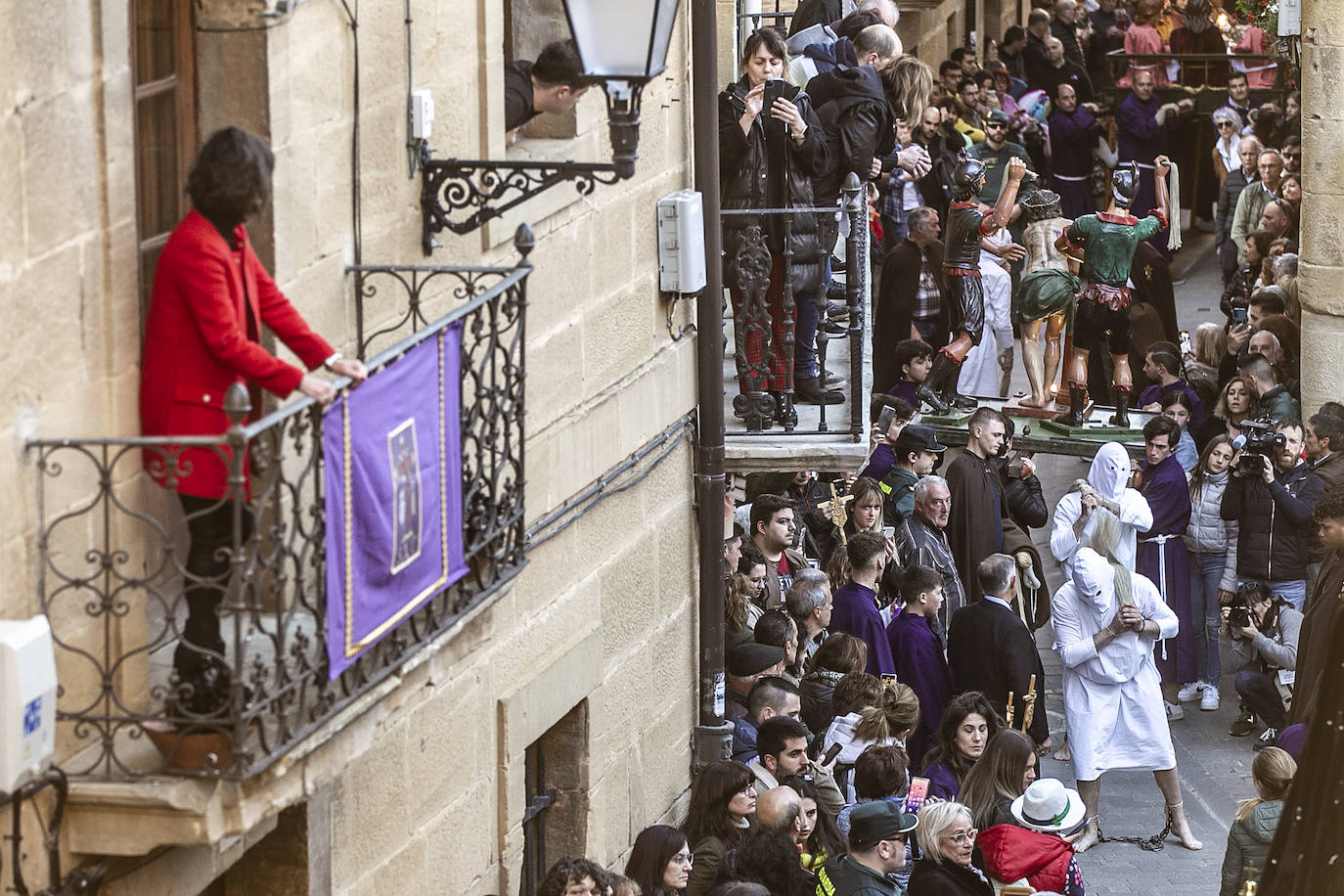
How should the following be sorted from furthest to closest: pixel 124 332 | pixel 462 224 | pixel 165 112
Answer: pixel 462 224, pixel 165 112, pixel 124 332

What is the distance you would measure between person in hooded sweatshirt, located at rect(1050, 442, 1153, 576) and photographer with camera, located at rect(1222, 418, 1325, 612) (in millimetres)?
828

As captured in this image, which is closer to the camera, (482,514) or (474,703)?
(482,514)

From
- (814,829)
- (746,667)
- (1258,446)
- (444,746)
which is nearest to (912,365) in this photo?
(1258,446)

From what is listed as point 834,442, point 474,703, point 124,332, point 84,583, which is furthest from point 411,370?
point 834,442

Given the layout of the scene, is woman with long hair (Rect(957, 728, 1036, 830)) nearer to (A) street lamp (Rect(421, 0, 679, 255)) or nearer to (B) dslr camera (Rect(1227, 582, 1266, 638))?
(B) dslr camera (Rect(1227, 582, 1266, 638))

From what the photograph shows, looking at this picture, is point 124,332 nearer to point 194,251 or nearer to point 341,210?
point 194,251

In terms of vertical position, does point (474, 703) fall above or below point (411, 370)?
below

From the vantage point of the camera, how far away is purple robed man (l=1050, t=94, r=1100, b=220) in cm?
2464

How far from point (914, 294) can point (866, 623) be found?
17.3 feet

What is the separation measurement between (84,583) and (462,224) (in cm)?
242

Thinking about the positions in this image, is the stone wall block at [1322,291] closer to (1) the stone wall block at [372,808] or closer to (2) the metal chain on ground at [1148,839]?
(2) the metal chain on ground at [1148,839]

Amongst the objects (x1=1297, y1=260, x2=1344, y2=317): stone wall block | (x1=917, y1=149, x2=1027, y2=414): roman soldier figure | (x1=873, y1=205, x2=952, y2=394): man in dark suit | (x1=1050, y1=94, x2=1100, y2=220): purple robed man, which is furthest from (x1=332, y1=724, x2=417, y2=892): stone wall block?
(x1=1050, y1=94, x2=1100, y2=220): purple robed man

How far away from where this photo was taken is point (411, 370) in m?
6.68

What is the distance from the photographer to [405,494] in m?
6.71
